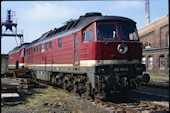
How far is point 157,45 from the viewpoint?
35719 millimetres

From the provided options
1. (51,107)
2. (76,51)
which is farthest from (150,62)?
(51,107)

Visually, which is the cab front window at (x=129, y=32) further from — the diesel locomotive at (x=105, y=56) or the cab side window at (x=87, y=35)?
the cab side window at (x=87, y=35)

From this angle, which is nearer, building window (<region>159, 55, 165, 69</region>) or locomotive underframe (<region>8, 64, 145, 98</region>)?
locomotive underframe (<region>8, 64, 145, 98</region>)

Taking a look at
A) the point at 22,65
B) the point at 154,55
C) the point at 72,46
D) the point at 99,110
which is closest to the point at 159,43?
the point at 154,55

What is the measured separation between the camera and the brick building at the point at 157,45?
1177 inches

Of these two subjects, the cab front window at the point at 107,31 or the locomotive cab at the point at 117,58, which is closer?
the locomotive cab at the point at 117,58

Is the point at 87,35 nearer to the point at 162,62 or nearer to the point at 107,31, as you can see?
the point at 107,31

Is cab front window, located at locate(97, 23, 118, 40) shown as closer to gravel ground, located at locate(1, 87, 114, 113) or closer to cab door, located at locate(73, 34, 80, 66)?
cab door, located at locate(73, 34, 80, 66)

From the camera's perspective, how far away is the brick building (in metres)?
29.9

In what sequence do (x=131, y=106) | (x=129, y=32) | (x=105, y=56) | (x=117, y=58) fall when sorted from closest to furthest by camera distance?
1. (x=131, y=106)
2. (x=105, y=56)
3. (x=117, y=58)
4. (x=129, y=32)

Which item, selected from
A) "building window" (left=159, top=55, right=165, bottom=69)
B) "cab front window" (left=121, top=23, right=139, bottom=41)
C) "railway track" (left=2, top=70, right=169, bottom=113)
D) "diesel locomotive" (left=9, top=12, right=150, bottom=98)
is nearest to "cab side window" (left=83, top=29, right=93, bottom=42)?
"diesel locomotive" (left=9, top=12, right=150, bottom=98)

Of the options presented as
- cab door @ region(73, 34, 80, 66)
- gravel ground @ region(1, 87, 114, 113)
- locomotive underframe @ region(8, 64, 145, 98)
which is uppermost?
Result: cab door @ region(73, 34, 80, 66)

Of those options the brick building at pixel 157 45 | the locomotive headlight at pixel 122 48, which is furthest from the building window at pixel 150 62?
the locomotive headlight at pixel 122 48

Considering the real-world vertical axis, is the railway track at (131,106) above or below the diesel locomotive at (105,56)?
below
